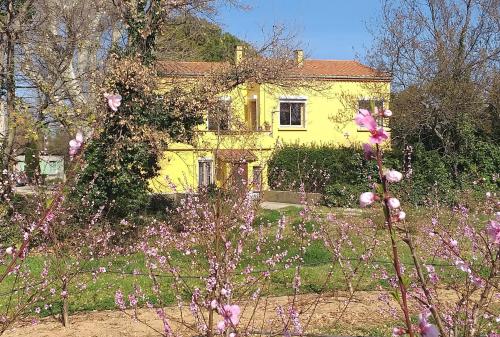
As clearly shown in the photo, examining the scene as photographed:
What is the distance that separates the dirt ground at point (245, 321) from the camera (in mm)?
5863

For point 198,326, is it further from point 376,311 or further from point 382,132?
point 376,311

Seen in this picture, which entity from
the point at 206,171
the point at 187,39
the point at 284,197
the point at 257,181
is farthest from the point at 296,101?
the point at 257,181

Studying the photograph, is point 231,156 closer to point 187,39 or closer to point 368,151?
point 368,151

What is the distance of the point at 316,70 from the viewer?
28.1 metres

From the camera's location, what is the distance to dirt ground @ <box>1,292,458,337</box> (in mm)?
5863

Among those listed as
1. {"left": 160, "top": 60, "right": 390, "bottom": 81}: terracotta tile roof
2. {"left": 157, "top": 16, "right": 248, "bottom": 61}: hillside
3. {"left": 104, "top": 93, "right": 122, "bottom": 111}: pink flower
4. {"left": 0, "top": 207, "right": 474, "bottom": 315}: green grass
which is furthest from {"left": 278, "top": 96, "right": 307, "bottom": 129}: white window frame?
{"left": 104, "top": 93, "right": 122, "bottom": 111}: pink flower

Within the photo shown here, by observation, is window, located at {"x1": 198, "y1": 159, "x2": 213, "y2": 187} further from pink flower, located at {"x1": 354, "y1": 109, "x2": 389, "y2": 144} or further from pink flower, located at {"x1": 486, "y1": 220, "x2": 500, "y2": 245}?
pink flower, located at {"x1": 354, "y1": 109, "x2": 389, "y2": 144}

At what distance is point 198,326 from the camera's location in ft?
12.4

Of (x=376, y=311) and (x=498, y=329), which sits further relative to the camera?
(x=376, y=311)

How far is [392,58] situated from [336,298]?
15306 millimetres

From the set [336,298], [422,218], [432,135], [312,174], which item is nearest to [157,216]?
[422,218]

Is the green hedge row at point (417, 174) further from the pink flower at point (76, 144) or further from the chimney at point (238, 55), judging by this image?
the pink flower at point (76, 144)

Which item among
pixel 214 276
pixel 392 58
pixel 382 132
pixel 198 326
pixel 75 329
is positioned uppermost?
pixel 392 58

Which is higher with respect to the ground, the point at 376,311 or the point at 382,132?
the point at 382,132
